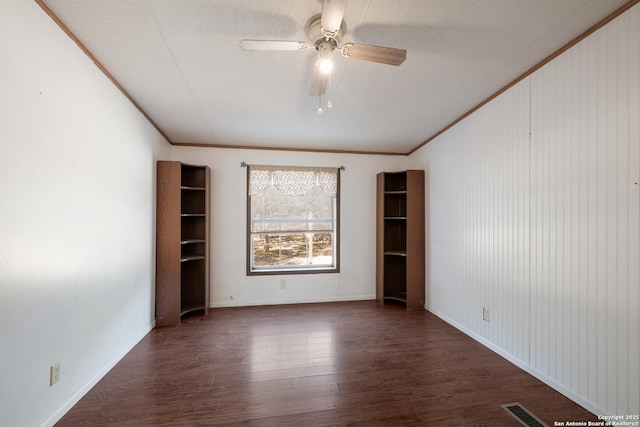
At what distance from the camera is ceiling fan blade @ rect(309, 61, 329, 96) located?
1.67 meters

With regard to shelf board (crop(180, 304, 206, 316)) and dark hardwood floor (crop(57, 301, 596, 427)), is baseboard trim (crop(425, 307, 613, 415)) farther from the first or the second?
shelf board (crop(180, 304, 206, 316))

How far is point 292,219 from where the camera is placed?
414 cm

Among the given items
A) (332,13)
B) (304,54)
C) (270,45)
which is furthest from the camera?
(304,54)

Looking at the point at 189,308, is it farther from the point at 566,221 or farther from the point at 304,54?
the point at 566,221

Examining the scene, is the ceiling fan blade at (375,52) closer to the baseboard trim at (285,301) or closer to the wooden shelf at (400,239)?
the wooden shelf at (400,239)

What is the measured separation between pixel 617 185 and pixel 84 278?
3498mm

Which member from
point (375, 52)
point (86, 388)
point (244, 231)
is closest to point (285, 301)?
point (244, 231)

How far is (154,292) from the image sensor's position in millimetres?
3172

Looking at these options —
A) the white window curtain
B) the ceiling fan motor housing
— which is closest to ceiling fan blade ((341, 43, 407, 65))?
the ceiling fan motor housing

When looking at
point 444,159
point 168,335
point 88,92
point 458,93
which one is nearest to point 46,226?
point 88,92

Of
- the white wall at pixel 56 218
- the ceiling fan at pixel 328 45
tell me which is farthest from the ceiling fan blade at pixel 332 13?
the white wall at pixel 56 218

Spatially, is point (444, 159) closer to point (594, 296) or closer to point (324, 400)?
point (594, 296)

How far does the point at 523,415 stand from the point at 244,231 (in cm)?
348

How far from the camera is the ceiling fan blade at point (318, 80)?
1.67 metres
